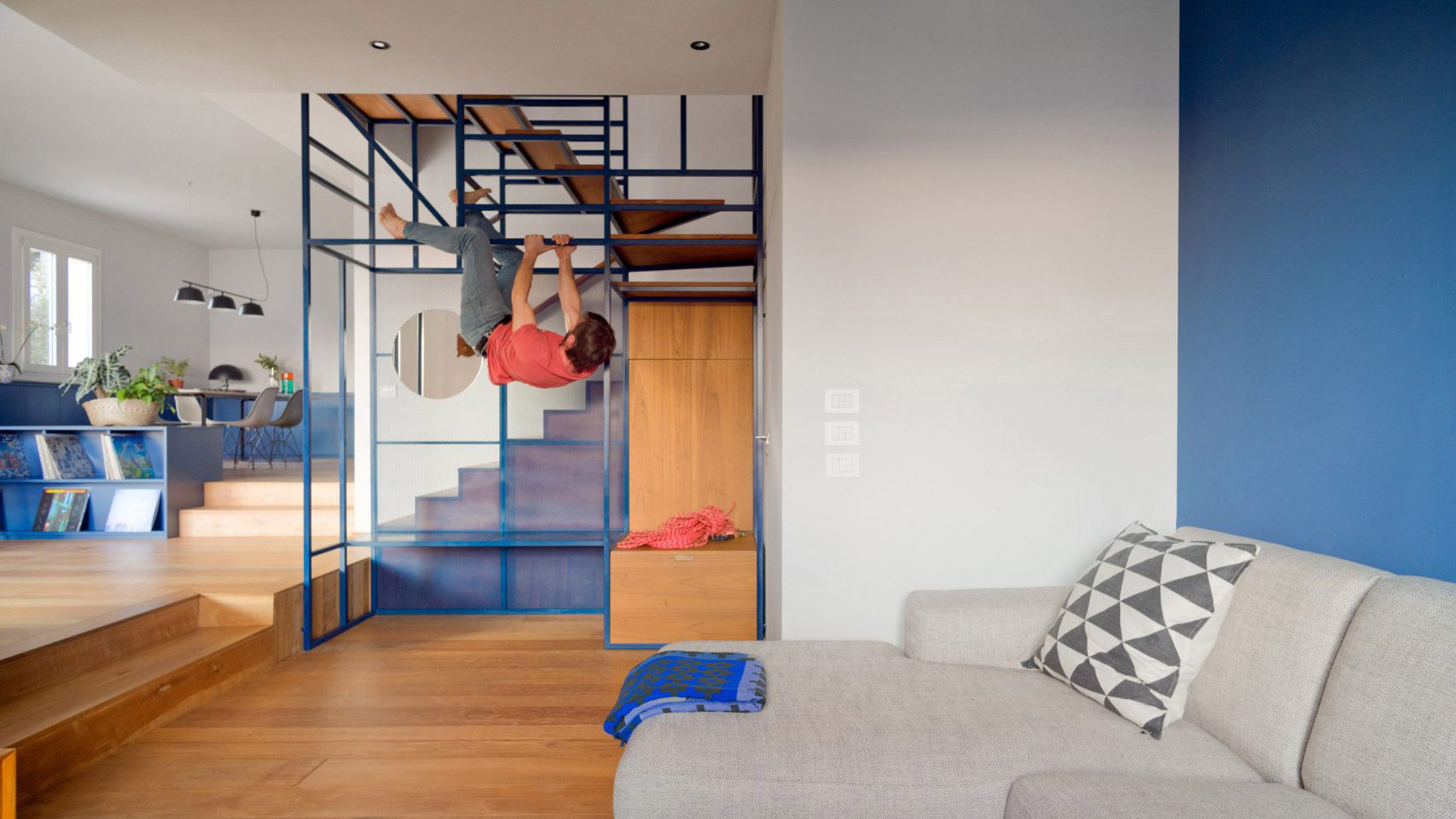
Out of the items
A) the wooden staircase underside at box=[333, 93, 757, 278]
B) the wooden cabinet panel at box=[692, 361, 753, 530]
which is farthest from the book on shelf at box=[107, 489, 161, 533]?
the wooden cabinet panel at box=[692, 361, 753, 530]

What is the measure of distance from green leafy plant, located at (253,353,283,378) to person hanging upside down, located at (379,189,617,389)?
7199 millimetres

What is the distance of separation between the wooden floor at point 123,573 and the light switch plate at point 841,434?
9.36 feet

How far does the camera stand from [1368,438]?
1718mm

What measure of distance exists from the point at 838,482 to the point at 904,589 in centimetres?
45

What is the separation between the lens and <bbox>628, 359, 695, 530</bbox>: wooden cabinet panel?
4.20 m

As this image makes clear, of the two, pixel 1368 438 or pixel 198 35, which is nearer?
pixel 1368 438

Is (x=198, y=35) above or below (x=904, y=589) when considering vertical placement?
above

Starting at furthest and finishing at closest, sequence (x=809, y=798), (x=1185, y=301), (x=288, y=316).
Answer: (x=288, y=316)
(x=1185, y=301)
(x=809, y=798)

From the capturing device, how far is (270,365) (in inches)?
362

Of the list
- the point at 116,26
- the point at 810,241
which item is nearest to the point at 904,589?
the point at 810,241

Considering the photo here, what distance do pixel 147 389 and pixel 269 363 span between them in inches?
175

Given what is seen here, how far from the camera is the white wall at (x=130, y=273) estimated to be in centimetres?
697

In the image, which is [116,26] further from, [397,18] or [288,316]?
[288,316]

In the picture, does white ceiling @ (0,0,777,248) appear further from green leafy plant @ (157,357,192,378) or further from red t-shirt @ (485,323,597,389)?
green leafy plant @ (157,357,192,378)
